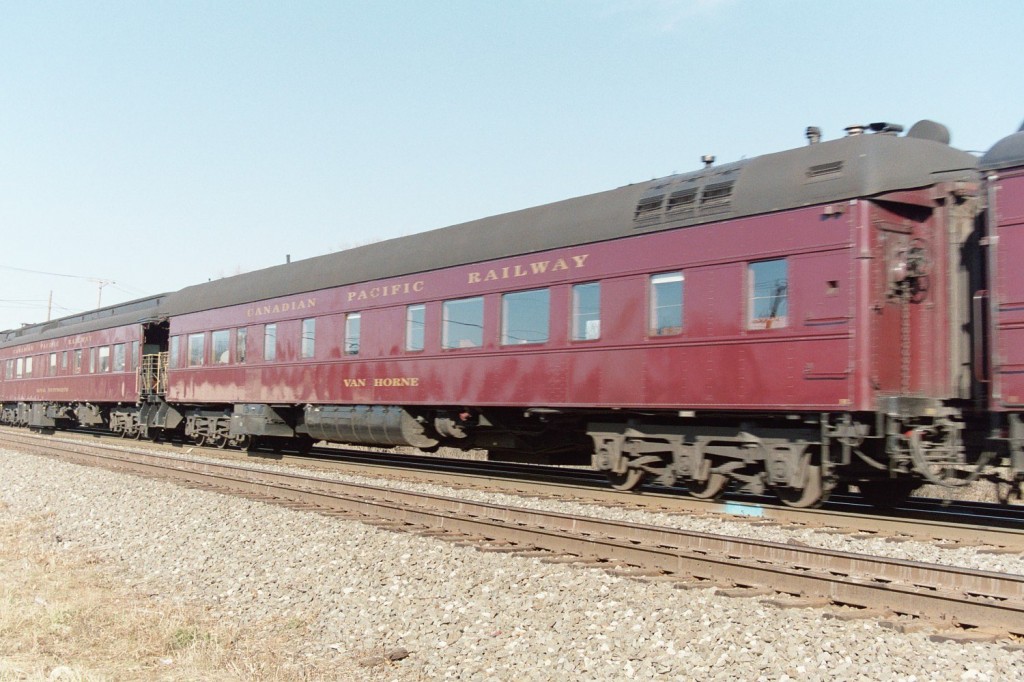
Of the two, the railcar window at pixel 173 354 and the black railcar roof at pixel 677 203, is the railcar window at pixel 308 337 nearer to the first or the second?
the black railcar roof at pixel 677 203

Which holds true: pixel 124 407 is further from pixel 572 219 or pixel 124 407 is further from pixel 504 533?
pixel 504 533

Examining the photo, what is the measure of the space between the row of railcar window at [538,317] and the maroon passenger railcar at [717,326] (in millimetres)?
27

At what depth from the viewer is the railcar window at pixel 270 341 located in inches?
641

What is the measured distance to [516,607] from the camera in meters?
5.73

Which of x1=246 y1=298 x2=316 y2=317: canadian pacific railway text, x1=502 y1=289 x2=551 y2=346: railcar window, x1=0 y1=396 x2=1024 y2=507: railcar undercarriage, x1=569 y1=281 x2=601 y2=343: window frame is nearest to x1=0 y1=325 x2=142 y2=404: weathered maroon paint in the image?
x1=246 y1=298 x2=316 y2=317: canadian pacific railway text

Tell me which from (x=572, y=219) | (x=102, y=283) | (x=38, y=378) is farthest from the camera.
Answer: (x=102, y=283)

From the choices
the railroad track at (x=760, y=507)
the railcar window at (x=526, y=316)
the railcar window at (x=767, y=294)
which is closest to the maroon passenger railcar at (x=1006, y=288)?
the railroad track at (x=760, y=507)

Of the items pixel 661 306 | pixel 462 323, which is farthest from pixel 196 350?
pixel 661 306

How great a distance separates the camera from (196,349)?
19.1 meters

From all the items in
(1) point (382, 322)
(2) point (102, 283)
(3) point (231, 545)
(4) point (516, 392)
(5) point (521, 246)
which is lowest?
(3) point (231, 545)

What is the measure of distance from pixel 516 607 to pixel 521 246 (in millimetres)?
6545

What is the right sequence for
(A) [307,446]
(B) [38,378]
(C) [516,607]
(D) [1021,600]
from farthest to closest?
(B) [38,378], (A) [307,446], (C) [516,607], (D) [1021,600]

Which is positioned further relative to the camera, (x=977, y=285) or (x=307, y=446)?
(x=307, y=446)

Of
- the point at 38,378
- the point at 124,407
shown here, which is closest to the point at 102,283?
the point at 38,378
